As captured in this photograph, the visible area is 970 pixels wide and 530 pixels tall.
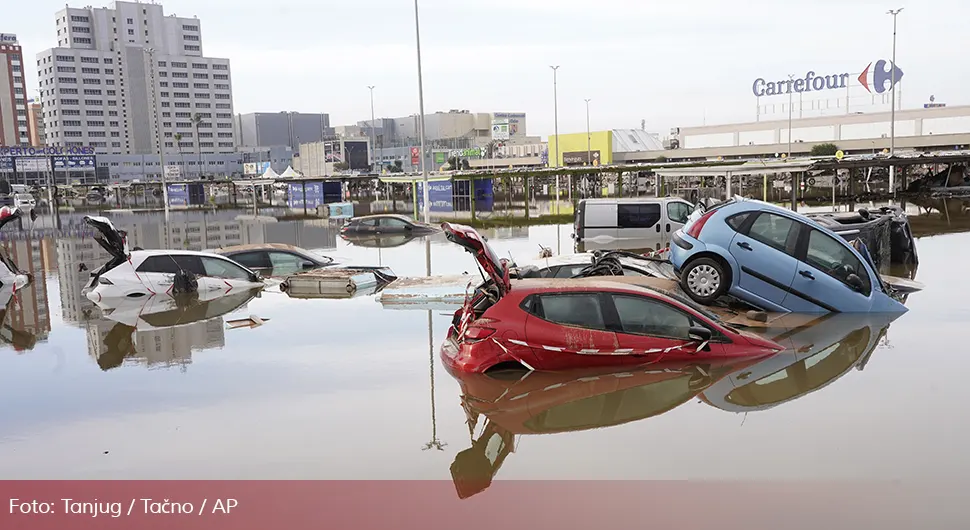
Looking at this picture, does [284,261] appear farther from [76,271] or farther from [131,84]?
[131,84]

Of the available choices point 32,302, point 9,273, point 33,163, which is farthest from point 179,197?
point 32,302

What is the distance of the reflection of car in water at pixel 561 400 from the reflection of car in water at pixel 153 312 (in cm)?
585

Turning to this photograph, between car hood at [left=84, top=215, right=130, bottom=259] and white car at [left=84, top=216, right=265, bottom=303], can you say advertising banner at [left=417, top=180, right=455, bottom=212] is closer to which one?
white car at [left=84, top=216, right=265, bottom=303]

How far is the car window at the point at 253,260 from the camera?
18.6m

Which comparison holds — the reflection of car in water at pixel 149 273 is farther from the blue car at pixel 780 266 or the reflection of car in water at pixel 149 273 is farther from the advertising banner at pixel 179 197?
the advertising banner at pixel 179 197

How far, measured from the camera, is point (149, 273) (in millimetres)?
16078

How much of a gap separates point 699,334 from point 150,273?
11.7 m

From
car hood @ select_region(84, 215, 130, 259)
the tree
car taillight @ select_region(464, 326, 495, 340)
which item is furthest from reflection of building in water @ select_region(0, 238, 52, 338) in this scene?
the tree

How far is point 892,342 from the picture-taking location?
10.8 meters

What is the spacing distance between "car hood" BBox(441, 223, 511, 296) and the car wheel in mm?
4253

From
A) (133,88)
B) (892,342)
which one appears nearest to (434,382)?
(892,342)

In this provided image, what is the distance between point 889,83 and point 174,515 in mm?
84101

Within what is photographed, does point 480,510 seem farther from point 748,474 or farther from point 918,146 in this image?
point 918,146

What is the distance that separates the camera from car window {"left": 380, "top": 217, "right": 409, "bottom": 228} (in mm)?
31359
